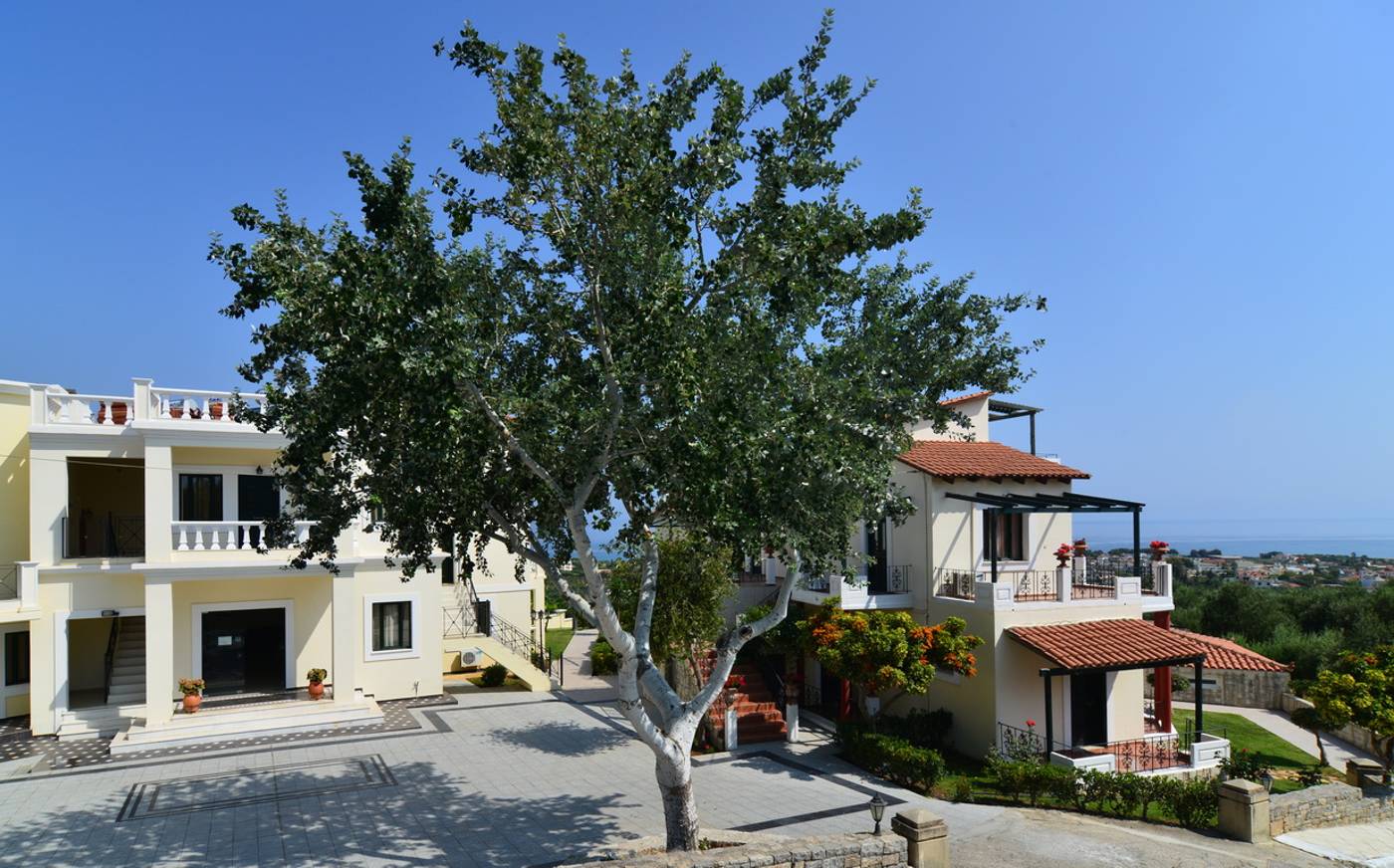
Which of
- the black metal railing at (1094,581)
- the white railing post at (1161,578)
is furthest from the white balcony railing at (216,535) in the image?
the white railing post at (1161,578)

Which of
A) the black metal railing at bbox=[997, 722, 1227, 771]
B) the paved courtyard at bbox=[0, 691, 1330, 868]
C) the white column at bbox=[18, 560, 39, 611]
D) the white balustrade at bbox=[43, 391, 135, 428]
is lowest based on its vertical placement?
the black metal railing at bbox=[997, 722, 1227, 771]

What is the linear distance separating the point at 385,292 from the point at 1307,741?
29372 mm

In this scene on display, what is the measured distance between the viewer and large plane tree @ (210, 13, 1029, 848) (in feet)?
33.3

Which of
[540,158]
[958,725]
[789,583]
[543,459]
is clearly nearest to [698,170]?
[540,158]

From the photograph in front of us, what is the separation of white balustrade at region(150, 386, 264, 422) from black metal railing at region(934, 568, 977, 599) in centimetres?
1719

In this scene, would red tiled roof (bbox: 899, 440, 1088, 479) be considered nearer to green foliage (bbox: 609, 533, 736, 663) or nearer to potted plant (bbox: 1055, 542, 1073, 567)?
potted plant (bbox: 1055, 542, 1073, 567)

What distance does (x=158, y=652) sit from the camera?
1938cm

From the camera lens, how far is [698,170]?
11242 millimetres

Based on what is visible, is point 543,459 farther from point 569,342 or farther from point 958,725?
point 958,725

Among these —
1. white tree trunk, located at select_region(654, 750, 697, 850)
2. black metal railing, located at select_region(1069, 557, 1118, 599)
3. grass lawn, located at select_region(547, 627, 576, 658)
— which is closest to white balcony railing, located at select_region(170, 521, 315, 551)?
white tree trunk, located at select_region(654, 750, 697, 850)

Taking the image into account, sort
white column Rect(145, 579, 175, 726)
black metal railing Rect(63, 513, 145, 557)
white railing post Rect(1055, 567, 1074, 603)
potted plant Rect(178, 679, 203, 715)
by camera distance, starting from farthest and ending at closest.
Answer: black metal railing Rect(63, 513, 145, 557)
white railing post Rect(1055, 567, 1074, 603)
potted plant Rect(178, 679, 203, 715)
white column Rect(145, 579, 175, 726)

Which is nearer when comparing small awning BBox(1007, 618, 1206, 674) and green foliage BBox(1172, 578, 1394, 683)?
small awning BBox(1007, 618, 1206, 674)

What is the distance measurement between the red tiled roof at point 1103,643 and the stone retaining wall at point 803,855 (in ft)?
28.1

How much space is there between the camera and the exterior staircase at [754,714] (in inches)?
788
